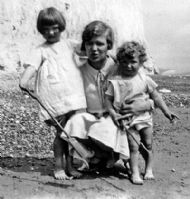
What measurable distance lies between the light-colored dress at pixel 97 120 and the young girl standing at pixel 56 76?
10 cm

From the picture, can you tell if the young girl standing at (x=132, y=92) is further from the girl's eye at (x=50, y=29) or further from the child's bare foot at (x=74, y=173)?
the girl's eye at (x=50, y=29)

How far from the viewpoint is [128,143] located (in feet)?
15.9

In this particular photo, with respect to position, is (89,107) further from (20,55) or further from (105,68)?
(20,55)

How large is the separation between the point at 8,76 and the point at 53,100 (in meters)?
13.1

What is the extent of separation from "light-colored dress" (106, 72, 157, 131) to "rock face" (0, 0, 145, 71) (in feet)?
44.6

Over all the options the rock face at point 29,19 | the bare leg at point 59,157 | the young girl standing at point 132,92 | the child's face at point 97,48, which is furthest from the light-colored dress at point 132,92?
the rock face at point 29,19

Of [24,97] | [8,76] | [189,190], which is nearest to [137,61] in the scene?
[189,190]

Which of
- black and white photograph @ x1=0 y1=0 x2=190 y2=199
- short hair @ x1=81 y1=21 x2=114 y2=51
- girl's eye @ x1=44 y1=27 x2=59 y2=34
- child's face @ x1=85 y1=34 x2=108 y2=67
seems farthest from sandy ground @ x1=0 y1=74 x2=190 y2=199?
girl's eye @ x1=44 y1=27 x2=59 y2=34

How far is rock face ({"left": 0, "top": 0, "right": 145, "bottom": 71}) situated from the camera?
18.6 meters

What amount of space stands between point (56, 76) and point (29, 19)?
1621cm

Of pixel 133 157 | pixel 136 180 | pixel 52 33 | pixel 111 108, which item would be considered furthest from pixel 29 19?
pixel 136 180

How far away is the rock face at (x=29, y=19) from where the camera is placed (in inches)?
732

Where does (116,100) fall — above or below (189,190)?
above

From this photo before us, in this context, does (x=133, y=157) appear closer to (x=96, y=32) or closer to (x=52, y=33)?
(x=96, y=32)
